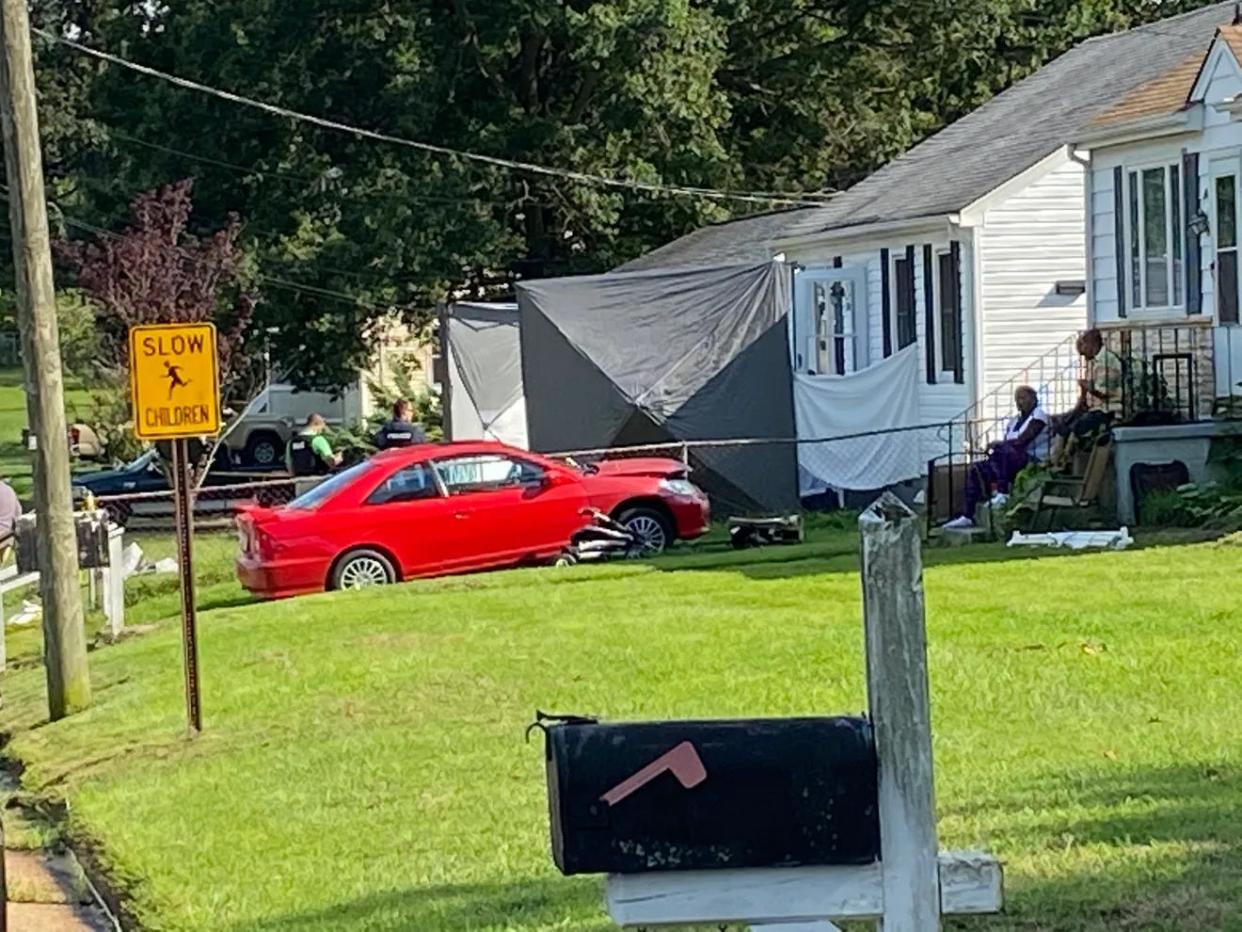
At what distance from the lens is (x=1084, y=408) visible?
21062 millimetres

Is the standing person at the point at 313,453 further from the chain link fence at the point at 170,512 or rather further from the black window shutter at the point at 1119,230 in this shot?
the black window shutter at the point at 1119,230

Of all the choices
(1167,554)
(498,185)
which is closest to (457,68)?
(498,185)

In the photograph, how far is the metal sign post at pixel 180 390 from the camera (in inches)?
488

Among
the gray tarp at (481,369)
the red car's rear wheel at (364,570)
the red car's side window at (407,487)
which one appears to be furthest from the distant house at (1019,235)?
the red car's rear wheel at (364,570)

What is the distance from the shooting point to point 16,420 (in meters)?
68.1

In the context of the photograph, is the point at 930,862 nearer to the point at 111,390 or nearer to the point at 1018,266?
the point at 1018,266

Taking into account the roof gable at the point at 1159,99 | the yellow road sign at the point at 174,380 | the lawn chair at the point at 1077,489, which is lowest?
the lawn chair at the point at 1077,489

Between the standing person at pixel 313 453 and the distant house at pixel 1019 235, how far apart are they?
7123mm

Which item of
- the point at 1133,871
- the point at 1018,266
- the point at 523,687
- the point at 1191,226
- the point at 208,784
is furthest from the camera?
the point at 1018,266

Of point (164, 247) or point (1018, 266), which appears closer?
point (1018, 266)

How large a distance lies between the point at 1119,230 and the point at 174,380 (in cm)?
1274

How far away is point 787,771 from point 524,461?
18145mm

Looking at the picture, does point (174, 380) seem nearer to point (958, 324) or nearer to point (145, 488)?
point (958, 324)

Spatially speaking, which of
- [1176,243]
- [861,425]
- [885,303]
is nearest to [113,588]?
[1176,243]
